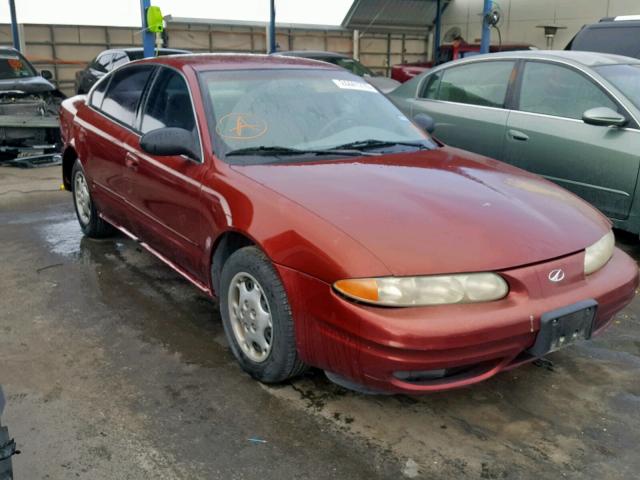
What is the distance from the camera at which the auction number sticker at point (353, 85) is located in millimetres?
3881

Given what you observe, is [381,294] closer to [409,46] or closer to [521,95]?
[521,95]

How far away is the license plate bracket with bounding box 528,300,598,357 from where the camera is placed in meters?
2.44

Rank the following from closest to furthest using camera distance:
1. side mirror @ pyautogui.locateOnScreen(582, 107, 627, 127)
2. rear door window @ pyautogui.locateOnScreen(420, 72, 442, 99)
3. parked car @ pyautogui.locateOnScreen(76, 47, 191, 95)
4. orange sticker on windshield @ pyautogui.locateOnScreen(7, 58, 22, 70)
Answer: side mirror @ pyautogui.locateOnScreen(582, 107, 627, 127) → rear door window @ pyautogui.locateOnScreen(420, 72, 442, 99) → orange sticker on windshield @ pyautogui.locateOnScreen(7, 58, 22, 70) → parked car @ pyautogui.locateOnScreen(76, 47, 191, 95)

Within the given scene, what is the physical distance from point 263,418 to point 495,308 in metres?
1.07

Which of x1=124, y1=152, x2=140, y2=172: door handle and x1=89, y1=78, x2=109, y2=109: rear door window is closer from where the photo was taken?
x1=124, y1=152, x2=140, y2=172: door handle

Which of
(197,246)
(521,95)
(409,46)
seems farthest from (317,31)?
(197,246)

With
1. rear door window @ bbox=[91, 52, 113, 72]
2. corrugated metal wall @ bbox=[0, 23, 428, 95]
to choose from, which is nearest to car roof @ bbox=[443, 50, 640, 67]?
rear door window @ bbox=[91, 52, 113, 72]

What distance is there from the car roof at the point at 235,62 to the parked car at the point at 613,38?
201 inches

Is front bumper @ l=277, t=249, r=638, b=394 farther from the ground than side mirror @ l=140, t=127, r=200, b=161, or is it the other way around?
side mirror @ l=140, t=127, r=200, b=161

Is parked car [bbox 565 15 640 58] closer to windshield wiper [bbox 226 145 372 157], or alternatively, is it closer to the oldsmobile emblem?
windshield wiper [bbox 226 145 372 157]

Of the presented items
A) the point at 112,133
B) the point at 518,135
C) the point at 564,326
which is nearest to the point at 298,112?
the point at 112,133

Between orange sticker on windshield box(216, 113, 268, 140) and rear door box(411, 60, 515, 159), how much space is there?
101 inches

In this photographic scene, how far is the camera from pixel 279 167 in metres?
3.09

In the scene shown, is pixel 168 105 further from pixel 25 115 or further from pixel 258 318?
pixel 25 115
